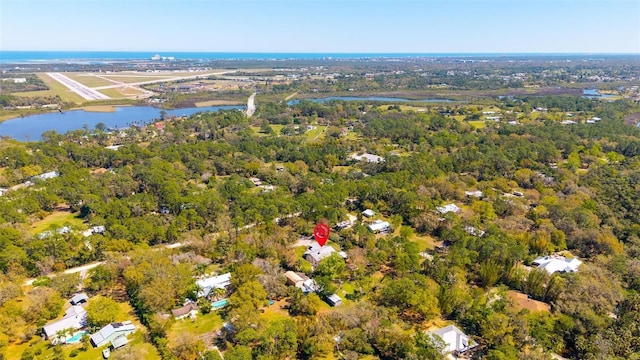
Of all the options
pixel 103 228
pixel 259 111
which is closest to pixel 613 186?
pixel 103 228

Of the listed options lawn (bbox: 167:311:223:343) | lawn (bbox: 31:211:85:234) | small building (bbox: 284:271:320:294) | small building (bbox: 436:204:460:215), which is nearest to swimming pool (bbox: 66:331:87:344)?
lawn (bbox: 167:311:223:343)

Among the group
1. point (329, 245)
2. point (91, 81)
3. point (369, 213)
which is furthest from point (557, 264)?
point (91, 81)

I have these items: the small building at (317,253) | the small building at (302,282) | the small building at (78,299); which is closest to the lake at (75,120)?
the small building at (78,299)

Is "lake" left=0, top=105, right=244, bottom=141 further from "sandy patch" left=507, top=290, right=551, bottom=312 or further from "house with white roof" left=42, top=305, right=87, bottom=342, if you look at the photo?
"sandy patch" left=507, top=290, right=551, bottom=312

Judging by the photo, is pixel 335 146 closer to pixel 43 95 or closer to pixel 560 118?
pixel 560 118

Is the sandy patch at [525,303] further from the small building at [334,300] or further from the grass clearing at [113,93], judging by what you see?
the grass clearing at [113,93]

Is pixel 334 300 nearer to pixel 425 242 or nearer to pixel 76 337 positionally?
pixel 425 242
